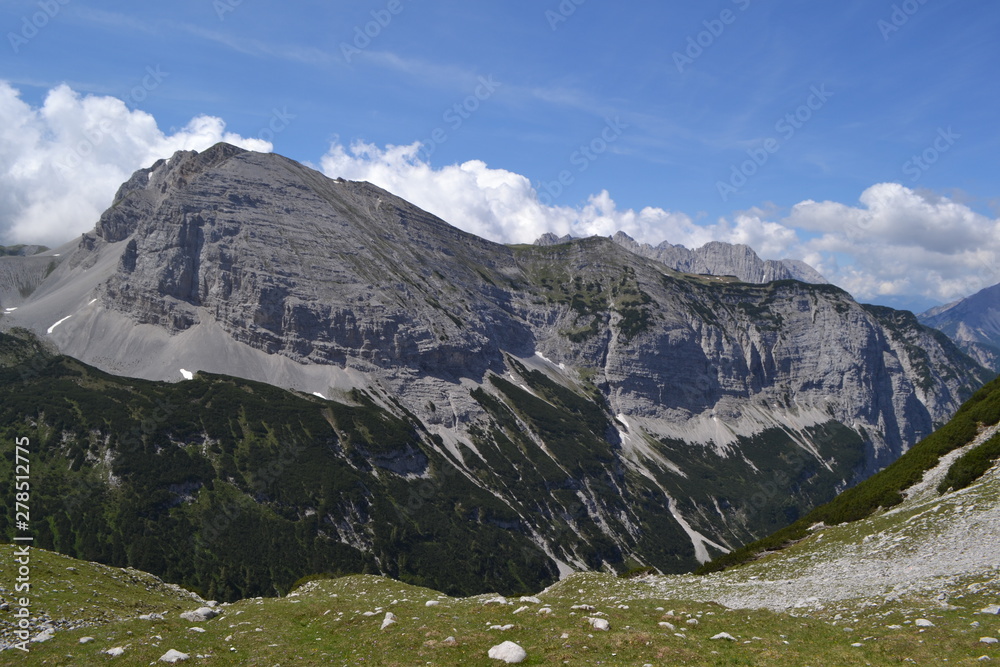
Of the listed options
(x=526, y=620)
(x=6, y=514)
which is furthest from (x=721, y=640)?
(x=6, y=514)

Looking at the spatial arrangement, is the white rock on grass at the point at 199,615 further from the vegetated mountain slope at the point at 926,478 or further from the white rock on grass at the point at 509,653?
the vegetated mountain slope at the point at 926,478

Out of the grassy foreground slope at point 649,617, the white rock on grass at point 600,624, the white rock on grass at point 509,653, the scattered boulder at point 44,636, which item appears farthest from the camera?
the scattered boulder at point 44,636

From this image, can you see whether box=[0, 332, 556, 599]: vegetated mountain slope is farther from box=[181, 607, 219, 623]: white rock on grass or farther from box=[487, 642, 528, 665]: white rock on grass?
box=[487, 642, 528, 665]: white rock on grass

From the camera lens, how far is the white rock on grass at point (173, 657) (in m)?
23.2

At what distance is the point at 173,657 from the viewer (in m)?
23.4

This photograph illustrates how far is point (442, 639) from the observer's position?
81.9 ft

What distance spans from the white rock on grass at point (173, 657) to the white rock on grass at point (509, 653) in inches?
478

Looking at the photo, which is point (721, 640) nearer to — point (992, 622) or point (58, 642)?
point (992, 622)

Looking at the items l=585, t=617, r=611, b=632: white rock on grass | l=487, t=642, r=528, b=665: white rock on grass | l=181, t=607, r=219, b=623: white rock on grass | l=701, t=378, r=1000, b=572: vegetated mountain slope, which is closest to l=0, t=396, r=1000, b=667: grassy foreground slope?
l=585, t=617, r=611, b=632: white rock on grass

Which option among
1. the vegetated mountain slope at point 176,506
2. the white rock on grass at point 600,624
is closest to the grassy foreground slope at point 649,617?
the white rock on grass at point 600,624

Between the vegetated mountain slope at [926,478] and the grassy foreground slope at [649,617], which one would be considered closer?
the grassy foreground slope at [649,617]

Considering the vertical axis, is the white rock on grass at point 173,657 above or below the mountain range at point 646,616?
above

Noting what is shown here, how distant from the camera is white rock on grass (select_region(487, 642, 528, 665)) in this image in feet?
72.1

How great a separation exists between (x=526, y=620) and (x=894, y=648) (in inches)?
600
